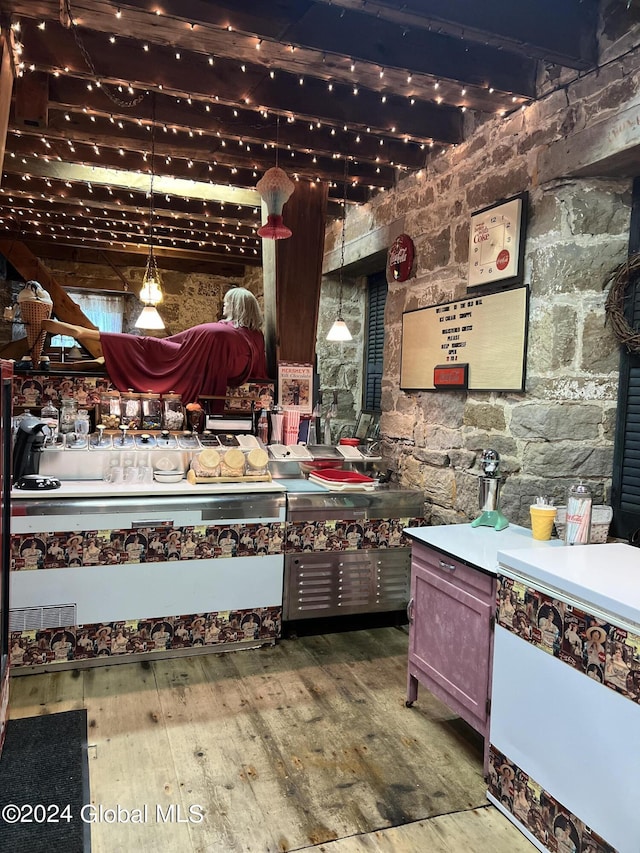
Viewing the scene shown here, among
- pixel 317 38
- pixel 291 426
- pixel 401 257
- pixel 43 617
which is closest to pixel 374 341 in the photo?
pixel 401 257

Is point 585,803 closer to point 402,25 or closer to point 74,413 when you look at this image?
point 402,25

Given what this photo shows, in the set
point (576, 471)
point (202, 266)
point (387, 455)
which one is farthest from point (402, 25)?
point (202, 266)

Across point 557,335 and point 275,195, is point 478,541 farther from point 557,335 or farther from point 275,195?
point 275,195

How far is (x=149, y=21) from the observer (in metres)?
2.41

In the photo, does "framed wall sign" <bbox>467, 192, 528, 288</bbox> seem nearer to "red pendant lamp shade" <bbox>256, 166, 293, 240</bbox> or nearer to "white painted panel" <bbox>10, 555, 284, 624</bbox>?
"red pendant lamp shade" <bbox>256, 166, 293, 240</bbox>

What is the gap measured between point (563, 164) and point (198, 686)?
3091mm

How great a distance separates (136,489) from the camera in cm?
311

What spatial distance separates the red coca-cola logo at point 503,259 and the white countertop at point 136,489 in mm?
1738

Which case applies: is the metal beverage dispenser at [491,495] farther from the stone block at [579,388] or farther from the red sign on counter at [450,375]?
the red sign on counter at [450,375]

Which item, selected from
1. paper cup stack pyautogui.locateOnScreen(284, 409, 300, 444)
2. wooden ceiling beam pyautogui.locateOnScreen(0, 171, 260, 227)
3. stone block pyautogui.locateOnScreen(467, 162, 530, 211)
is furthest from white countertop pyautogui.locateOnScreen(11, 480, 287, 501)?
wooden ceiling beam pyautogui.locateOnScreen(0, 171, 260, 227)

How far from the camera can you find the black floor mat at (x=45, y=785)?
6.07ft

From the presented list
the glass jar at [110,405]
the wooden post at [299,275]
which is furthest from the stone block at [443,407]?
the glass jar at [110,405]

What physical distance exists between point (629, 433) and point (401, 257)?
6.66 feet

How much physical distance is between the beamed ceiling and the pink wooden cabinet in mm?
2273
